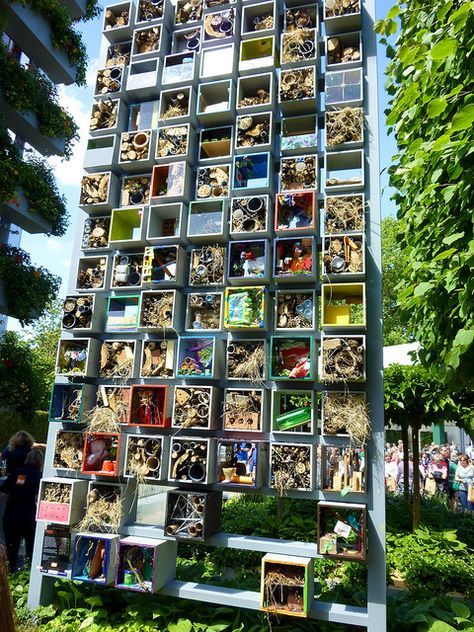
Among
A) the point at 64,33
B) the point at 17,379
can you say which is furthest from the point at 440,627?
the point at 64,33

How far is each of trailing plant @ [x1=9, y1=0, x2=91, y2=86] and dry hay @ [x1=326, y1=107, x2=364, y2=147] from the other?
359 inches

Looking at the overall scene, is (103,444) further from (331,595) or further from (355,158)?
(355,158)

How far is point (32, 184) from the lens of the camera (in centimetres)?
1079

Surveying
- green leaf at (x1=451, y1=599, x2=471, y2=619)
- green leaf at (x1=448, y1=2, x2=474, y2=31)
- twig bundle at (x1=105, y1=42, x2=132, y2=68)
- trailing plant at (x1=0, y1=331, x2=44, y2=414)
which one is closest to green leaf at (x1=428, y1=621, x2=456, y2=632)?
green leaf at (x1=451, y1=599, x2=471, y2=619)

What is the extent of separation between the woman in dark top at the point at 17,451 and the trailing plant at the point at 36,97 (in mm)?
7590

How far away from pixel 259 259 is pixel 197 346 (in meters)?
0.98

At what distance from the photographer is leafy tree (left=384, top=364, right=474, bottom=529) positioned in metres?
6.73

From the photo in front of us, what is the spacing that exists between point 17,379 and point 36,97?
6162 mm

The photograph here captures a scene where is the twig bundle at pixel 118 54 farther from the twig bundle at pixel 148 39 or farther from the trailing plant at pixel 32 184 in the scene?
the trailing plant at pixel 32 184

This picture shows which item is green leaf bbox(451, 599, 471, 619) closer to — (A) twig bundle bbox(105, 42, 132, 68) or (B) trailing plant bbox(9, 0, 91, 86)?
(A) twig bundle bbox(105, 42, 132, 68)

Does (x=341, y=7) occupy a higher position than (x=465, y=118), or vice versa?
(x=341, y=7)

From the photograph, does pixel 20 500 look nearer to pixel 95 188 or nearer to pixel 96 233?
pixel 96 233

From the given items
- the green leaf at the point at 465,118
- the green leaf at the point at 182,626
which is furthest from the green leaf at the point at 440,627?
the green leaf at the point at 465,118

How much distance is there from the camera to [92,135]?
5332 mm
